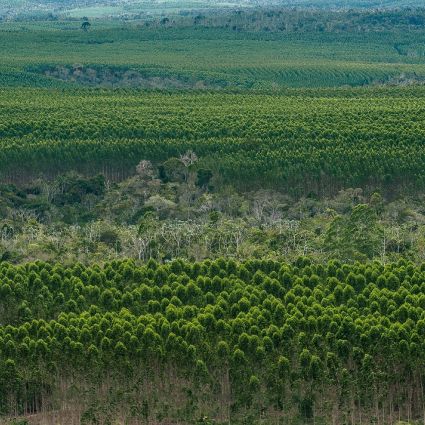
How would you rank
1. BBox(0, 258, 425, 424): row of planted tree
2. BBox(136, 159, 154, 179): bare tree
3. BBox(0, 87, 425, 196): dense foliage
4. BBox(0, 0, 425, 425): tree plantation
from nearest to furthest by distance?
BBox(0, 258, 425, 424): row of planted tree < BBox(0, 0, 425, 425): tree plantation < BBox(0, 87, 425, 196): dense foliage < BBox(136, 159, 154, 179): bare tree

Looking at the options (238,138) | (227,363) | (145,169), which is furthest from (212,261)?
(238,138)

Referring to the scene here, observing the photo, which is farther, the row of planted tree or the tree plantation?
the tree plantation

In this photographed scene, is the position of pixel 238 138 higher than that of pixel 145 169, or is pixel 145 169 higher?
pixel 238 138

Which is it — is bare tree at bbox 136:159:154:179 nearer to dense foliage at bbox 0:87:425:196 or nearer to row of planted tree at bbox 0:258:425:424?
dense foliage at bbox 0:87:425:196

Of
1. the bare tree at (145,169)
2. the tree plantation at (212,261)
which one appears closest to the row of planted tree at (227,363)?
the tree plantation at (212,261)

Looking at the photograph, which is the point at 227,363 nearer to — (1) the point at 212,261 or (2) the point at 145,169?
(1) the point at 212,261

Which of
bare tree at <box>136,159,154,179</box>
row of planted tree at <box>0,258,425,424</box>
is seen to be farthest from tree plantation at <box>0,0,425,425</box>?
bare tree at <box>136,159,154,179</box>

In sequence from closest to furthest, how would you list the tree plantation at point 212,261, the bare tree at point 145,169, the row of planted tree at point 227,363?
the row of planted tree at point 227,363 → the tree plantation at point 212,261 → the bare tree at point 145,169

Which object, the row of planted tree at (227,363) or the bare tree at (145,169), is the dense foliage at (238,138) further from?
the row of planted tree at (227,363)

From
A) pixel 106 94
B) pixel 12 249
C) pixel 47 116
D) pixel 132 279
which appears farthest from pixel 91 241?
pixel 106 94
